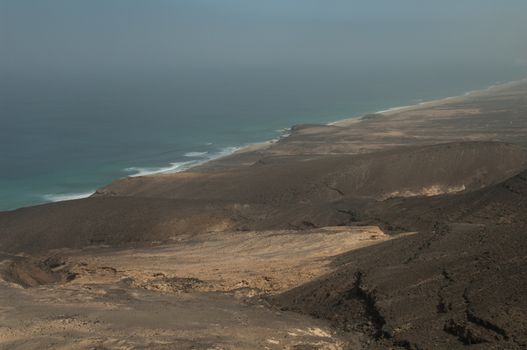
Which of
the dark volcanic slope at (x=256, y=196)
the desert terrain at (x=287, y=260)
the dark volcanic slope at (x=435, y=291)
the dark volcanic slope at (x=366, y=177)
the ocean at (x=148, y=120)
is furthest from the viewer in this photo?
the ocean at (x=148, y=120)

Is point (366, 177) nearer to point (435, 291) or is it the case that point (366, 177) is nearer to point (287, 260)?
point (287, 260)

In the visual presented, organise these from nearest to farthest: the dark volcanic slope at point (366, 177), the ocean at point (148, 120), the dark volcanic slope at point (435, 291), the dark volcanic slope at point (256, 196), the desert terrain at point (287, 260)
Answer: the dark volcanic slope at point (435, 291) < the desert terrain at point (287, 260) < the dark volcanic slope at point (256, 196) < the dark volcanic slope at point (366, 177) < the ocean at point (148, 120)

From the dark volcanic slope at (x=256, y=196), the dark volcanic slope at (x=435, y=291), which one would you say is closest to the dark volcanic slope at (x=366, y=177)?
the dark volcanic slope at (x=256, y=196)

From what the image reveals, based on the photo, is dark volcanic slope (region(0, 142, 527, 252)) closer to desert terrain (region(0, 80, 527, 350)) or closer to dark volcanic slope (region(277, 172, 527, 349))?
desert terrain (region(0, 80, 527, 350))

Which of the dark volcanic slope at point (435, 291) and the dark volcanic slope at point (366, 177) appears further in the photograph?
the dark volcanic slope at point (366, 177)

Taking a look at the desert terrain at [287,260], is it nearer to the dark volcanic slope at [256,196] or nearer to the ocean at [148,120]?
the dark volcanic slope at [256,196]

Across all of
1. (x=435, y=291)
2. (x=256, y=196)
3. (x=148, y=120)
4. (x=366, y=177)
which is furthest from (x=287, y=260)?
(x=148, y=120)

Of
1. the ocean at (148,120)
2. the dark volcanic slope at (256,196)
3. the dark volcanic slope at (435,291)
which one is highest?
the ocean at (148,120)

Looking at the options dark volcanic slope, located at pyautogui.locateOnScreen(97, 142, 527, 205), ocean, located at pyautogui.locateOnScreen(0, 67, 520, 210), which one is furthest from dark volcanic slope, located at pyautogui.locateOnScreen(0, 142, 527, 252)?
ocean, located at pyautogui.locateOnScreen(0, 67, 520, 210)
